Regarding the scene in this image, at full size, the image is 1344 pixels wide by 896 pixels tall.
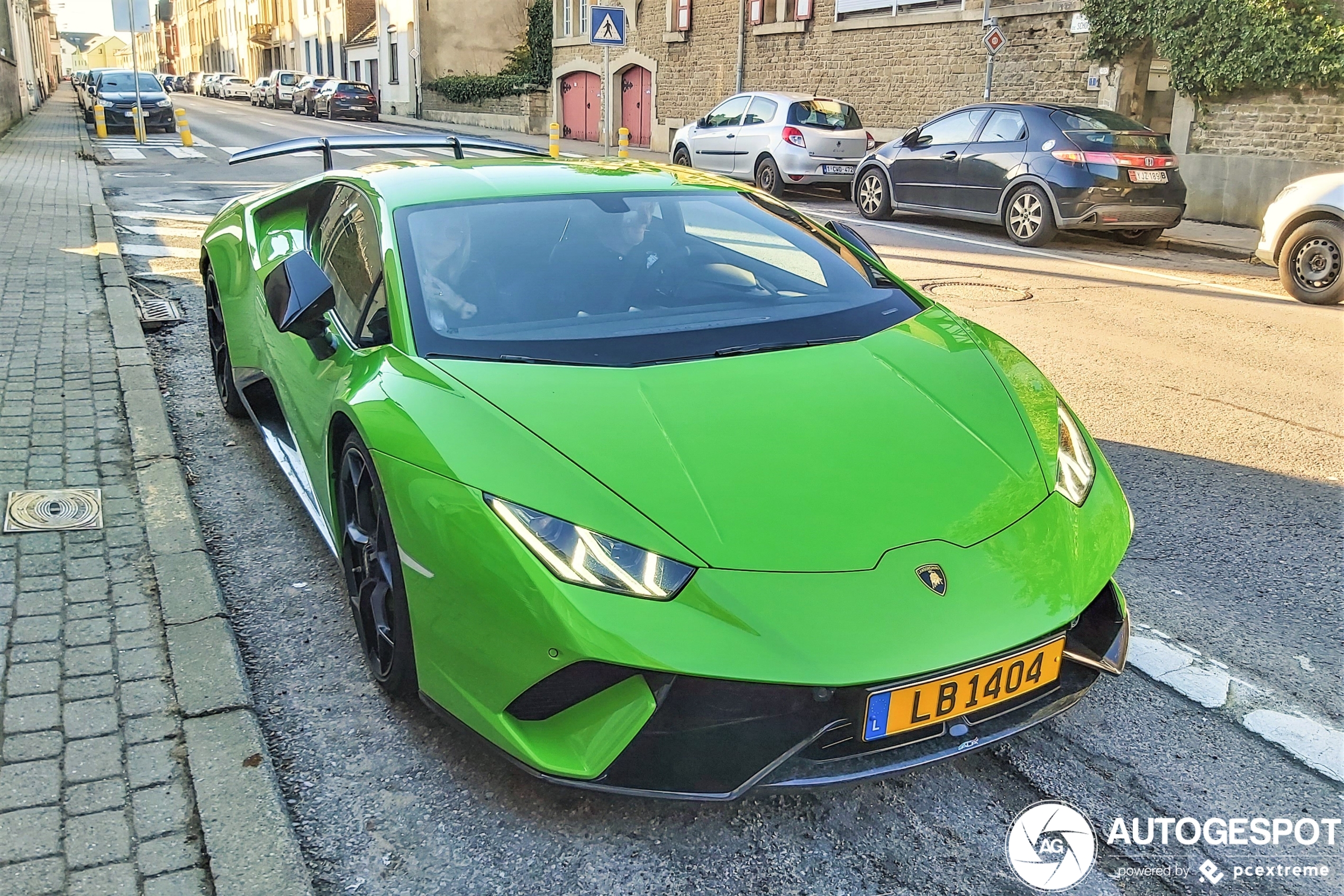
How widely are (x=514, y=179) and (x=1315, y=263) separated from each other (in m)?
7.76

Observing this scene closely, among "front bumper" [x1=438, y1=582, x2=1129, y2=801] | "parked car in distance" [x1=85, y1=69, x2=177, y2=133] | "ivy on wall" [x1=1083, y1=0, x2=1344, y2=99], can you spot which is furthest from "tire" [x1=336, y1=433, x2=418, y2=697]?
"parked car in distance" [x1=85, y1=69, x2=177, y2=133]

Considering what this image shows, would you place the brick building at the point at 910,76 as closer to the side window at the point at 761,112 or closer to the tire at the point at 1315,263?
the side window at the point at 761,112

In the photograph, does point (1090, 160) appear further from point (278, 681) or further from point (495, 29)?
point (495, 29)

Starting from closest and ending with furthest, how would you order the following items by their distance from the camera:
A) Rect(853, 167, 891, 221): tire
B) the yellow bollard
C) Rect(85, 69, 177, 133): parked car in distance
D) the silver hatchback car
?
Rect(853, 167, 891, 221): tire
the silver hatchback car
the yellow bollard
Rect(85, 69, 177, 133): parked car in distance

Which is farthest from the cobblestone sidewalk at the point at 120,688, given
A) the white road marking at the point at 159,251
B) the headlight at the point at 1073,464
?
the white road marking at the point at 159,251

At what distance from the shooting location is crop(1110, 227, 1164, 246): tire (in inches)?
503

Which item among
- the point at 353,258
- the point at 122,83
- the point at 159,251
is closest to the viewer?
the point at 353,258

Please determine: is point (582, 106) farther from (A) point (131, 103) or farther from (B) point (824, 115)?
(B) point (824, 115)

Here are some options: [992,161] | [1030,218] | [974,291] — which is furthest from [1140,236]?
[974,291]

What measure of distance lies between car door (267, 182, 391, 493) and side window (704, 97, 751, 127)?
14228mm

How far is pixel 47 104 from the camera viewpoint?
5406 centimetres

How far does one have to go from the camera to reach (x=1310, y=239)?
8.96 meters

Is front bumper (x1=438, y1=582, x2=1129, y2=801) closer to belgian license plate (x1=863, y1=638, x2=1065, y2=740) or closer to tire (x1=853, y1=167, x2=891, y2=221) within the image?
belgian license plate (x1=863, y1=638, x2=1065, y2=740)

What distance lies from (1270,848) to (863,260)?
2.24 m
